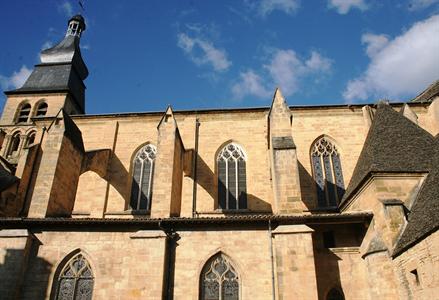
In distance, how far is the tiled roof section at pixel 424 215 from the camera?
7984 mm

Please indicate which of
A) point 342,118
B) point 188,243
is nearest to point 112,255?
point 188,243

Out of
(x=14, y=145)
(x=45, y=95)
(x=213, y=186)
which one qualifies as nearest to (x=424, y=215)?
(x=213, y=186)

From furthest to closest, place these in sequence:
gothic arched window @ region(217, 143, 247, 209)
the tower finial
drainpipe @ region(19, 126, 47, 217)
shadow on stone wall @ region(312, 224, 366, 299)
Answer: the tower finial → gothic arched window @ region(217, 143, 247, 209) → drainpipe @ region(19, 126, 47, 217) → shadow on stone wall @ region(312, 224, 366, 299)

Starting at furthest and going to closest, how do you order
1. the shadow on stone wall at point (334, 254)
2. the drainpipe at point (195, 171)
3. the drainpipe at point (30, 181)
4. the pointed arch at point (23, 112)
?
the pointed arch at point (23, 112) < the drainpipe at point (195, 171) < the drainpipe at point (30, 181) < the shadow on stone wall at point (334, 254)

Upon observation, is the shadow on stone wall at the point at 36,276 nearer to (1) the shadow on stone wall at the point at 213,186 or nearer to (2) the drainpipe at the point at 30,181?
(2) the drainpipe at the point at 30,181

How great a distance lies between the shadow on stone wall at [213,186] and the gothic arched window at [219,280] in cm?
437

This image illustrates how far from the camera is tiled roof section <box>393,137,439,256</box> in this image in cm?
798

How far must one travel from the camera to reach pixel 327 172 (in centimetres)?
1527

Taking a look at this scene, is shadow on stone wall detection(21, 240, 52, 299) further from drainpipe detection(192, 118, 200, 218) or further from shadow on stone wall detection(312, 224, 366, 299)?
shadow on stone wall detection(312, 224, 366, 299)

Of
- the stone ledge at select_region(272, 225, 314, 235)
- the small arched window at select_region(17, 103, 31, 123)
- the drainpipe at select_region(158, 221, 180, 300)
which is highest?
the small arched window at select_region(17, 103, 31, 123)

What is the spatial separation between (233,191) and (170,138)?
4.16 meters

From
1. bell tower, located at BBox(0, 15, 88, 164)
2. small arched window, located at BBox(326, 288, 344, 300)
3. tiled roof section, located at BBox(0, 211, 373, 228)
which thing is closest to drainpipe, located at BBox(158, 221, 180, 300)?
tiled roof section, located at BBox(0, 211, 373, 228)

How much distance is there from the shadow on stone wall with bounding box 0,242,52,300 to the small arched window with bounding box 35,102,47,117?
555 inches

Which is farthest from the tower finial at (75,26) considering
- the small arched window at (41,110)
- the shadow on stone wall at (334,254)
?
the shadow on stone wall at (334,254)
